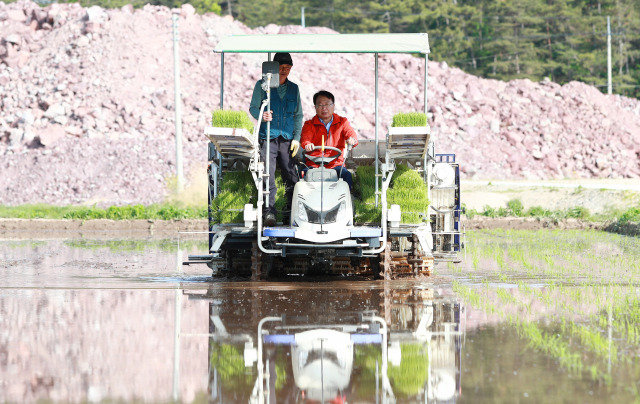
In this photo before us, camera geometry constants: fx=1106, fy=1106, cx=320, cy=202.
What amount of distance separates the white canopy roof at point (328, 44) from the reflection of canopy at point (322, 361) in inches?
220

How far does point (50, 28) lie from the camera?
66.7 meters

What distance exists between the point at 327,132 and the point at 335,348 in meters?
6.32

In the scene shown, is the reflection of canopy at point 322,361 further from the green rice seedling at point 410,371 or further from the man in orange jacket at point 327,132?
the man in orange jacket at point 327,132

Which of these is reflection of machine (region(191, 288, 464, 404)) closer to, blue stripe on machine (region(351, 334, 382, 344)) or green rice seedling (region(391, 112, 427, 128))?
blue stripe on machine (region(351, 334, 382, 344))

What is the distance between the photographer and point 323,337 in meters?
9.82

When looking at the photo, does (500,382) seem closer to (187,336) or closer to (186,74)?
(187,336)

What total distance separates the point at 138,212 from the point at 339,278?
69.3ft

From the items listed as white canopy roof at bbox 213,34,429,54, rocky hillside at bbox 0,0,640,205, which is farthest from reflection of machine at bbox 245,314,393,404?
rocky hillside at bbox 0,0,640,205

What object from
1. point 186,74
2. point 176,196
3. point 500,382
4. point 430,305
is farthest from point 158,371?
point 186,74

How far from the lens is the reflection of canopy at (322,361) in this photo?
773 centimetres

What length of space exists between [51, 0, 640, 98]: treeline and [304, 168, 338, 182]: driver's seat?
6617 cm

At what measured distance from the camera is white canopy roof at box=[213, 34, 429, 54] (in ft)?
48.4

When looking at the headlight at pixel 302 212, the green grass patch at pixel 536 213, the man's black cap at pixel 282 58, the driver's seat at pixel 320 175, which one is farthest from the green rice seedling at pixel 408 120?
the green grass patch at pixel 536 213

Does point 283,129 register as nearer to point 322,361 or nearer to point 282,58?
point 282,58
